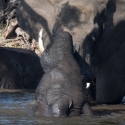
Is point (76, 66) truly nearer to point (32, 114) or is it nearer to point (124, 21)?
point (32, 114)

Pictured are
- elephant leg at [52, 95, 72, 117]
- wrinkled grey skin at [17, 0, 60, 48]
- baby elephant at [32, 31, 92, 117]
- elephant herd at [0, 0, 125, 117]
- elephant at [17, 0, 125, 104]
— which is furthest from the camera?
wrinkled grey skin at [17, 0, 60, 48]

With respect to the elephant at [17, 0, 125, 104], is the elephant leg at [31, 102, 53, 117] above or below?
below

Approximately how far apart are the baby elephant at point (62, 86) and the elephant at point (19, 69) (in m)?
6.09

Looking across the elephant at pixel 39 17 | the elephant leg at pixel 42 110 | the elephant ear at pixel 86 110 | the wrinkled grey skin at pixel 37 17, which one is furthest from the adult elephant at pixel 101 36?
the elephant leg at pixel 42 110

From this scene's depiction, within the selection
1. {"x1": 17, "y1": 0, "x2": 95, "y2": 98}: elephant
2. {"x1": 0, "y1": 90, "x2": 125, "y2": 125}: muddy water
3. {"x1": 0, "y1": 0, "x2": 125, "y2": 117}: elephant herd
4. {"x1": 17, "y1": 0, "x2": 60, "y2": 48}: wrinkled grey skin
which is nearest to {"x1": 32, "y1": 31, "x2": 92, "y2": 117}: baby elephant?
{"x1": 0, "y1": 0, "x2": 125, "y2": 117}: elephant herd

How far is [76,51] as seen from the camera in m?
8.38

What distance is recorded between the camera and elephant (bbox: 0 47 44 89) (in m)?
14.4

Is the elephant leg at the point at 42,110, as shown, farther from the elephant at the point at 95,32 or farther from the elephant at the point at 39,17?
the elephant at the point at 39,17

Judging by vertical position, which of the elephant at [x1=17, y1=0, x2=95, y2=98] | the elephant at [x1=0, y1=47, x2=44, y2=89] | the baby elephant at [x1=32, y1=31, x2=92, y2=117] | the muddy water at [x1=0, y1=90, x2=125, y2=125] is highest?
the elephant at [x1=17, y1=0, x2=95, y2=98]

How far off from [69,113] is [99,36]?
177 cm

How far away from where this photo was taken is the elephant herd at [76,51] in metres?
7.91

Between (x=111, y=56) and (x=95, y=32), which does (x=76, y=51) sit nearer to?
(x=95, y=32)

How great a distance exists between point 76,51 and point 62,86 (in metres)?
0.63

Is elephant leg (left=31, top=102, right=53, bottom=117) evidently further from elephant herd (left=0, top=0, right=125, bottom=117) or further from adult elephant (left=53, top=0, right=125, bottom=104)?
adult elephant (left=53, top=0, right=125, bottom=104)
